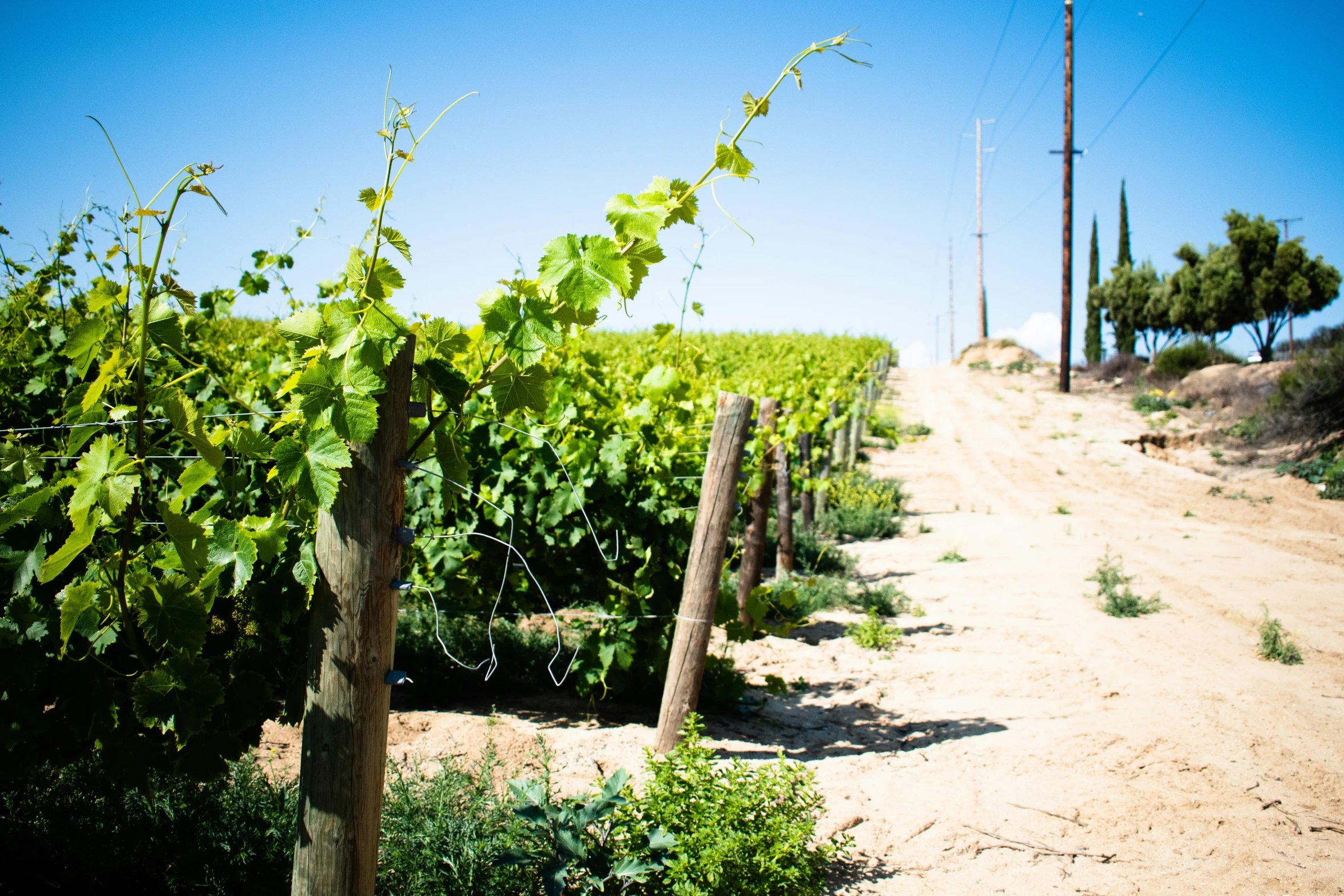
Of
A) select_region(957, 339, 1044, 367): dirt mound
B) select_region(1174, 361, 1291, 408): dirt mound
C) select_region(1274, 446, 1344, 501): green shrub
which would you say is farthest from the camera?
select_region(957, 339, 1044, 367): dirt mound

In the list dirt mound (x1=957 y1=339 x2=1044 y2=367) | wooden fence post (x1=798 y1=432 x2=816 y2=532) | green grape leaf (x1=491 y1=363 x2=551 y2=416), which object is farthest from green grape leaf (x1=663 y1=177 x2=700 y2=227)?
dirt mound (x1=957 y1=339 x2=1044 y2=367)

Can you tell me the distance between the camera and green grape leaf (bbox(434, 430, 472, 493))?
1.70 m

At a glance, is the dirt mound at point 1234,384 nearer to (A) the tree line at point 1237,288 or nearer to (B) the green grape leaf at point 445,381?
(A) the tree line at point 1237,288

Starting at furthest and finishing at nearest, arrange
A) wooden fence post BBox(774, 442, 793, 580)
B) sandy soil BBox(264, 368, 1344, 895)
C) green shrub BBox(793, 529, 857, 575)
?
green shrub BBox(793, 529, 857, 575)
wooden fence post BBox(774, 442, 793, 580)
sandy soil BBox(264, 368, 1344, 895)

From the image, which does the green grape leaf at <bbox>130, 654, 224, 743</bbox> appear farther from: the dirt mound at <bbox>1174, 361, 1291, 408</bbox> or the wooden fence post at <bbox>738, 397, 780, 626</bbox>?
the dirt mound at <bbox>1174, 361, 1291, 408</bbox>

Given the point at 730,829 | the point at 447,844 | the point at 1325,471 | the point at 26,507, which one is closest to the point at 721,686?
the point at 730,829

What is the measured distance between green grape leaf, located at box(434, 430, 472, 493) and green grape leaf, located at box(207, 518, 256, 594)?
1.34ft

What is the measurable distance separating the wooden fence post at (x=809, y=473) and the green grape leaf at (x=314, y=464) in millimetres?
6129

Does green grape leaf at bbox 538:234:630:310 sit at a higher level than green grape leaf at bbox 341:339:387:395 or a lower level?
higher

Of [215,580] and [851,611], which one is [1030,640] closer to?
[851,611]

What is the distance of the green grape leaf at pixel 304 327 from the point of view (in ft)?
4.66

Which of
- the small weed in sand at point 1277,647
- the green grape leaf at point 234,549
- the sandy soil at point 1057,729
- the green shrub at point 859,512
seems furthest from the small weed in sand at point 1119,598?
the green grape leaf at point 234,549

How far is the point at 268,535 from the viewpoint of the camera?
1.61m

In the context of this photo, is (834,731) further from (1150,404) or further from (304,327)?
(1150,404)
